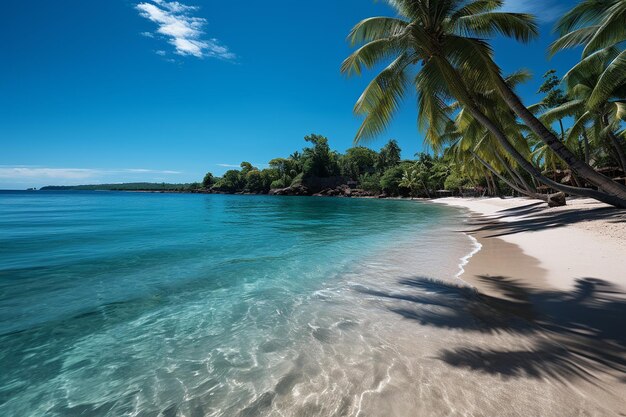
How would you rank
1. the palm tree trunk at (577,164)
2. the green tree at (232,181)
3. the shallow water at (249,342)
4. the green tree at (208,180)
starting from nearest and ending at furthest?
the shallow water at (249,342)
the palm tree trunk at (577,164)
the green tree at (232,181)
the green tree at (208,180)

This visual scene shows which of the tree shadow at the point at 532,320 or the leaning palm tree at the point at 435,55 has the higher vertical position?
the leaning palm tree at the point at 435,55

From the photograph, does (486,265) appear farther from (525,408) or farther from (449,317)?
(525,408)

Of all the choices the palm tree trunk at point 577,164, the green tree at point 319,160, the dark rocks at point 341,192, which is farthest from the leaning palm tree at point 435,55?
the green tree at point 319,160

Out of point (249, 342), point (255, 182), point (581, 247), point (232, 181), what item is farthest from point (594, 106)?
point (232, 181)

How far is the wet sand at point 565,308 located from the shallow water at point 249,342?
263 millimetres

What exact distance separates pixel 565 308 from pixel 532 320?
0.86 m

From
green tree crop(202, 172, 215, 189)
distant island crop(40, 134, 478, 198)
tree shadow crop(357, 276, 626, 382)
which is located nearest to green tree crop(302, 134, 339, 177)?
distant island crop(40, 134, 478, 198)

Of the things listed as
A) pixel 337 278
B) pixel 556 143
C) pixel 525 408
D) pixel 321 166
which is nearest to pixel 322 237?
pixel 337 278

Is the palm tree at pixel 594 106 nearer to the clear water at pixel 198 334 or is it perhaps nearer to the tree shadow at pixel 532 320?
the clear water at pixel 198 334

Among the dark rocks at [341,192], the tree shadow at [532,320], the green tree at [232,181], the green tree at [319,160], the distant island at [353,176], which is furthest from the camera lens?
the green tree at [232,181]

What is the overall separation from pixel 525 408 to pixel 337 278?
16.1ft

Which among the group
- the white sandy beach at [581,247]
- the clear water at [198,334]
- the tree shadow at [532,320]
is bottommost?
the clear water at [198,334]

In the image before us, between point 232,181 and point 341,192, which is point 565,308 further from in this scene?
point 232,181

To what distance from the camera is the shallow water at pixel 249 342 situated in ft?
9.61
